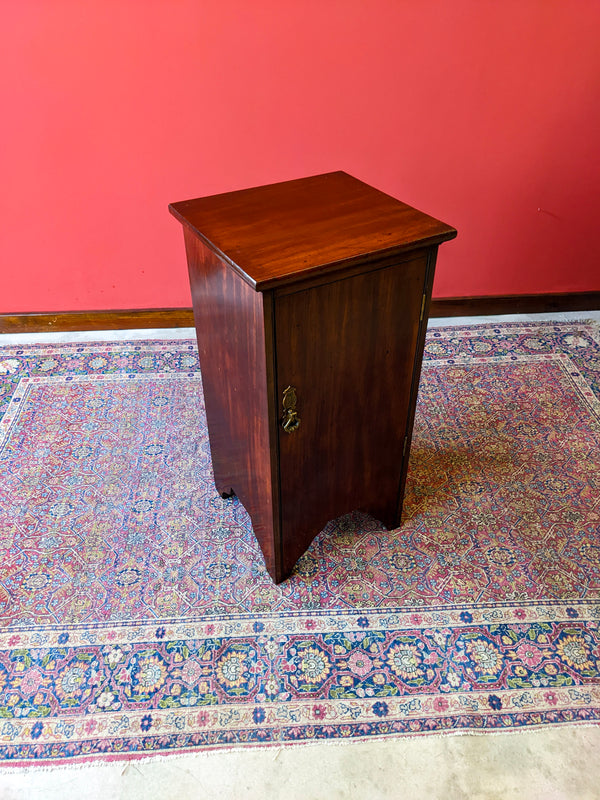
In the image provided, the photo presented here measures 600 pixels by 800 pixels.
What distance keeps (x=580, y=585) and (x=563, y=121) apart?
6.74 feet

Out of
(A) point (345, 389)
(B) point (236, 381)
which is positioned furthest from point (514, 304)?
(B) point (236, 381)

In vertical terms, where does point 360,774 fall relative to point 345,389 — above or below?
below

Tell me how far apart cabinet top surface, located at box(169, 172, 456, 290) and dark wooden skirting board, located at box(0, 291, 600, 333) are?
1.48 m

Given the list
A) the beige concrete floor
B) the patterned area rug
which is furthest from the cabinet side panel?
the beige concrete floor

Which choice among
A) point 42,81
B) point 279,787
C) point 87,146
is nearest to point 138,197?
point 87,146

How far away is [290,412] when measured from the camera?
5.12 feet

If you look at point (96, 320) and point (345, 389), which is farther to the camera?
point (96, 320)

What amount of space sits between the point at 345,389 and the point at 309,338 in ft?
0.73

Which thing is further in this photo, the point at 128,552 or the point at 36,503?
the point at 36,503

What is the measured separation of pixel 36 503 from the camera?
221 cm

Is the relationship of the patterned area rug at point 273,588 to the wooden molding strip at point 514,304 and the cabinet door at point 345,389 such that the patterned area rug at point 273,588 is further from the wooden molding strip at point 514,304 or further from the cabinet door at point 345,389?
the wooden molding strip at point 514,304

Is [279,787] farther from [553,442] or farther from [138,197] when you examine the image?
[138,197]

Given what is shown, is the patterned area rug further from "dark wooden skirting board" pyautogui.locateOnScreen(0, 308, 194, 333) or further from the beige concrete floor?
"dark wooden skirting board" pyautogui.locateOnScreen(0, 308, 194, 333)

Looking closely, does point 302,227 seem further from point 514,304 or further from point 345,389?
point 514,304
